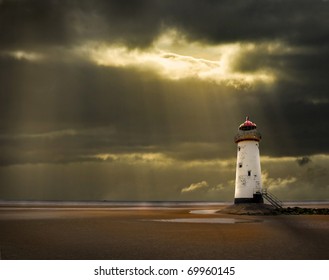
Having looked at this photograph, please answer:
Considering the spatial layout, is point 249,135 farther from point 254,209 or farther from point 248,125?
point 254,209

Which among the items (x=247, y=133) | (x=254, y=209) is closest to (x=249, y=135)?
(x=247, y=133)

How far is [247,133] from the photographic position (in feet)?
119

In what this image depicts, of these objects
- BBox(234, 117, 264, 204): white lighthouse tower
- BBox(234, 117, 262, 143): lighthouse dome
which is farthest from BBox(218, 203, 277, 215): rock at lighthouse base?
BBox(234, 117, 262, 143): lighthouse dome

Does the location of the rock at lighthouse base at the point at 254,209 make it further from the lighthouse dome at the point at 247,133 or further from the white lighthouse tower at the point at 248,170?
the lighthouse dome at the point at 247,133

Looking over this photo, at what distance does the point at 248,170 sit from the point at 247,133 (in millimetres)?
3505

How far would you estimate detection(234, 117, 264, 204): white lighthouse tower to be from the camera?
35781 mm

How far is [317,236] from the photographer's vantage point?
1903 cm

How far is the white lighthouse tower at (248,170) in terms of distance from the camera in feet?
117

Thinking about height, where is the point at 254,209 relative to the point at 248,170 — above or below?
below

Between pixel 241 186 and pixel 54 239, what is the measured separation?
73.4 ft

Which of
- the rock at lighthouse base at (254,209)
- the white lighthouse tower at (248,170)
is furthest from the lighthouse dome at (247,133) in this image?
the rock at lighthouse base at (254,209)
